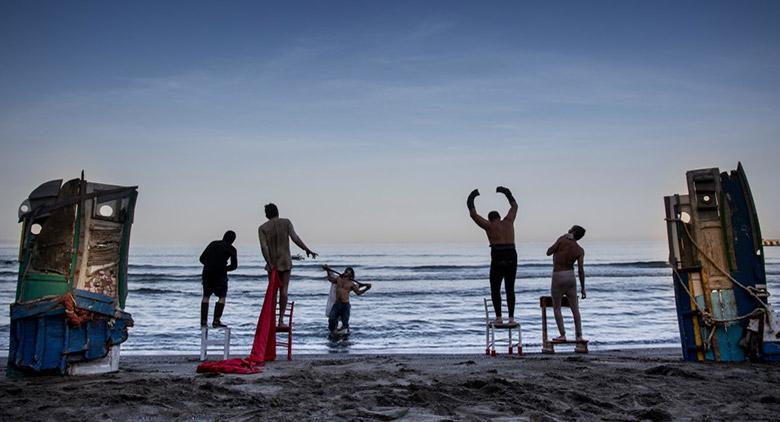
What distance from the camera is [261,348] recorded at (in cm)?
882

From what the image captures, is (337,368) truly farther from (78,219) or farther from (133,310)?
(133,310)

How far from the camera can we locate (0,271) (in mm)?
42125

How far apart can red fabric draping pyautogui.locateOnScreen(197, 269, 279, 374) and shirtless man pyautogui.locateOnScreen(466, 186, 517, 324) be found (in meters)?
3.22

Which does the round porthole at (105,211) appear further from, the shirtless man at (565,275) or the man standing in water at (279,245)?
the shirtless man at (565,275)

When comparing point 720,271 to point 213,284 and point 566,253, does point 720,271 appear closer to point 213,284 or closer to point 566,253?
point 566,253

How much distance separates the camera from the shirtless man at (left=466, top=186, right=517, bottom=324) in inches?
391

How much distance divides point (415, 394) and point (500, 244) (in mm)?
4167

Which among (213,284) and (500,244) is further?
(500,244)

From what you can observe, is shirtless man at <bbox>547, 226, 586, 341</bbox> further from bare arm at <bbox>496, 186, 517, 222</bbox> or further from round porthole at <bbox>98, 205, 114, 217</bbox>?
round porthole at <bbox>98, 205, 114, 217</bbox>

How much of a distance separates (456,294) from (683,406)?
84.8 ft

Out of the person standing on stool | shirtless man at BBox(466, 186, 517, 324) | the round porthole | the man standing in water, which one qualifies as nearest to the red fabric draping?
the man standing in water

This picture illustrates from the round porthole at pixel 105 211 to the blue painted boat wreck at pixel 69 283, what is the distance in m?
0.01

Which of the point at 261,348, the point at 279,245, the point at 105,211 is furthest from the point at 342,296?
the point at 105,211

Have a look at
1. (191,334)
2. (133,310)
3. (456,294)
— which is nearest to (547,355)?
(191,334)
